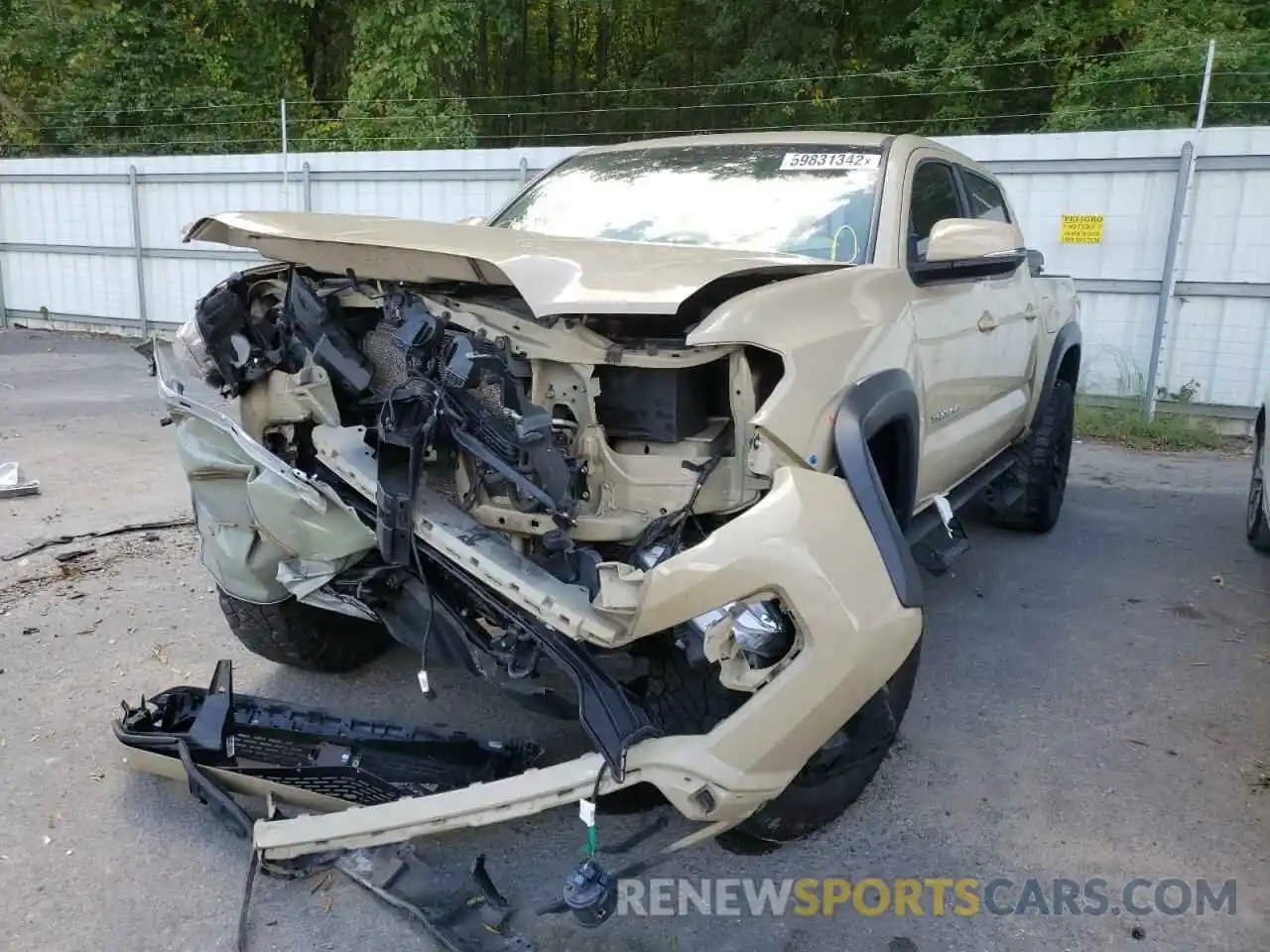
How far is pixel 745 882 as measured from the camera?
106 inches

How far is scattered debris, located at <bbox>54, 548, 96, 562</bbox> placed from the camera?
4953 millimetres

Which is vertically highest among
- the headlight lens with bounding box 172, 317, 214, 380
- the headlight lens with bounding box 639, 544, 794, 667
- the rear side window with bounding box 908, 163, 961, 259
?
the rear side window with bounding box 908, 163, 961, 259

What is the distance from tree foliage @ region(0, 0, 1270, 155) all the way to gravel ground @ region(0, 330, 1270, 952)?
22.0 feet

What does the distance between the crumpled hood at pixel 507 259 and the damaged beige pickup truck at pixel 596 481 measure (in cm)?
1

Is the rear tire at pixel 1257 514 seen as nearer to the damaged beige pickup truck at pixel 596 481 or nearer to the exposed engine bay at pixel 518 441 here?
the damaged beige pickup truck at pixel 596 481

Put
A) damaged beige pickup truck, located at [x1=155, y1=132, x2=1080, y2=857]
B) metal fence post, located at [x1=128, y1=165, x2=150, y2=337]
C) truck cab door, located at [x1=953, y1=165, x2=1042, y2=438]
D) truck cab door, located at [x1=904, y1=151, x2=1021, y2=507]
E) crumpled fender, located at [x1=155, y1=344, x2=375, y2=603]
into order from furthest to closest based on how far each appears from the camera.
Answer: metal fence post, located at [x1=128, y1=165, x2=150, y2=337] < truck cab door, located at [x1=953, y1=165, x2=1042, y2=438] < truck cab door, located at [x1=904, y1=151, x2=1021, y2=507] < crumpled fender, located at [x1=155, y1=344, x2=375, y2=603] < damaged beige pickup truck, located at [x1=155, y1=132, x2=1080, y2=857]

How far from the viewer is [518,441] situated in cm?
244

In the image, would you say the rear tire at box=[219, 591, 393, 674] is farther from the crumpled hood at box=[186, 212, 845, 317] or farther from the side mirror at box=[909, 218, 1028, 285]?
the side mirror at box=[909, 218, 1028, 285]

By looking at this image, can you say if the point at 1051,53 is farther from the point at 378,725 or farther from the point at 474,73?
the point at 378,725

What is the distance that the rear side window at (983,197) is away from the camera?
455 cm

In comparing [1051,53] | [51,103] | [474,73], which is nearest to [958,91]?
[1051,53]

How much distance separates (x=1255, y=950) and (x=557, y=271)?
2.35 meters

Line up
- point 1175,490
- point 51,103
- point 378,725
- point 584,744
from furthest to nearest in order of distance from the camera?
point 51,103 < point 1175,490 < point 584,744 < point 378,725

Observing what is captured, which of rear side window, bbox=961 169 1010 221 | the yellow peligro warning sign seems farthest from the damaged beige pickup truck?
the yellow peligro warning sign
